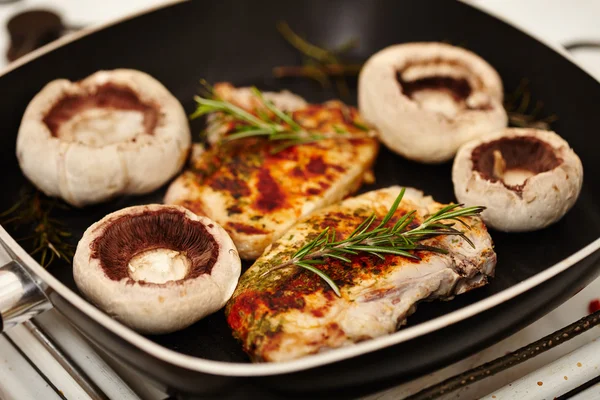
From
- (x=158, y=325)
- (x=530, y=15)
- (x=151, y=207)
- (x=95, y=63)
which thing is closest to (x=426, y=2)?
(x=530, y=15)

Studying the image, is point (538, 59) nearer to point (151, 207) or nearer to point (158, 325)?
point (151, 207)

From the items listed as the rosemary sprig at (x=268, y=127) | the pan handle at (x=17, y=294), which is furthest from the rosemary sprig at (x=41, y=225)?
the rosemary sprig at (x=268, y=127)

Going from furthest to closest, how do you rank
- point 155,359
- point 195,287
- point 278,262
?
1. point 278,262
2. point 195,287
3. point 155,359

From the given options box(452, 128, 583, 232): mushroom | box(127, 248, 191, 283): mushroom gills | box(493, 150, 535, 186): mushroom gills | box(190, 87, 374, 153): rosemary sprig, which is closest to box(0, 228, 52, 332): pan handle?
box(127, 248, 191, 283): mushroom gills

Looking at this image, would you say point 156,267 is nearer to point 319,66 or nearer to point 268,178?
point 268,178

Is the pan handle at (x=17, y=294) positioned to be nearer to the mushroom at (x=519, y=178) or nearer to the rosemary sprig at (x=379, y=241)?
the rosemary sprig at (x=379, y=241)

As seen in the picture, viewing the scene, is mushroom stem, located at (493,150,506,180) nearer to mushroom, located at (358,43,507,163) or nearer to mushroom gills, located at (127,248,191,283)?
mushroom, located at (358,43,507,163)

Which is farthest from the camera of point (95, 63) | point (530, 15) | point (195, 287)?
point (530, 15)
